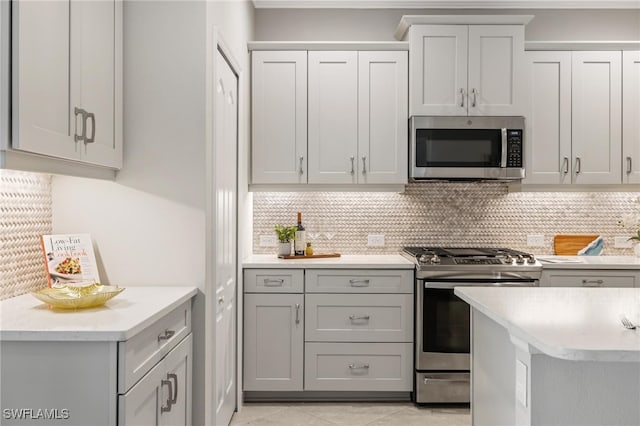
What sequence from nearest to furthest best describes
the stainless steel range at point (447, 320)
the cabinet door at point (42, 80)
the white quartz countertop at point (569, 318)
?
the white quartz countertop at point (569, 318), the cabinet door at point (42, 80), the stainless steel range at point (447, 320)

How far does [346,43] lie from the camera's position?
137 inches

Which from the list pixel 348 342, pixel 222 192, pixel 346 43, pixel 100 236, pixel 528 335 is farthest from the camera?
pixel 346 43

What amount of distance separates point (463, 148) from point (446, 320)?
118cm

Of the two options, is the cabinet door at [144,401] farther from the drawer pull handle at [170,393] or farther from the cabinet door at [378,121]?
the cabinet door at [378,121]

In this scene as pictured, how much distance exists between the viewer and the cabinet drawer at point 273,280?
10.6 feet

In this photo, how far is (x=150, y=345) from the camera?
1.63 metres

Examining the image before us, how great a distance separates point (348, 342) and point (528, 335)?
2.01m

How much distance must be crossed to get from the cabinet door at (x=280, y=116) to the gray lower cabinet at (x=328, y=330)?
0.76 m

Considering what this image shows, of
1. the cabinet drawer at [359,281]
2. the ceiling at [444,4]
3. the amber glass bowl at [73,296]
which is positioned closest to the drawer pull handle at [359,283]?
the cabinet drawer at [359,281]

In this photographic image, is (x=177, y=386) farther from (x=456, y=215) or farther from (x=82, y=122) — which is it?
(x=456, y=215)

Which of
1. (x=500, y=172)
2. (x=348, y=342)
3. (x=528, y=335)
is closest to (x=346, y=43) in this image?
(x=500, y=172)

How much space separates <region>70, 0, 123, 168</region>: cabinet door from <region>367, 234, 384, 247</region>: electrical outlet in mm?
2148

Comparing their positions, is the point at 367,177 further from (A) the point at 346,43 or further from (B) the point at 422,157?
(A) the point at 346,43

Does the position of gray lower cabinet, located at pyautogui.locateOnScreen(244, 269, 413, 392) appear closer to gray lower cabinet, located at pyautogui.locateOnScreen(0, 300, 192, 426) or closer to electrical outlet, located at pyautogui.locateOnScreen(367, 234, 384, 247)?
electrical outlet, located at pyautogui.locateOnScreen(367, 234, 384, 247)
